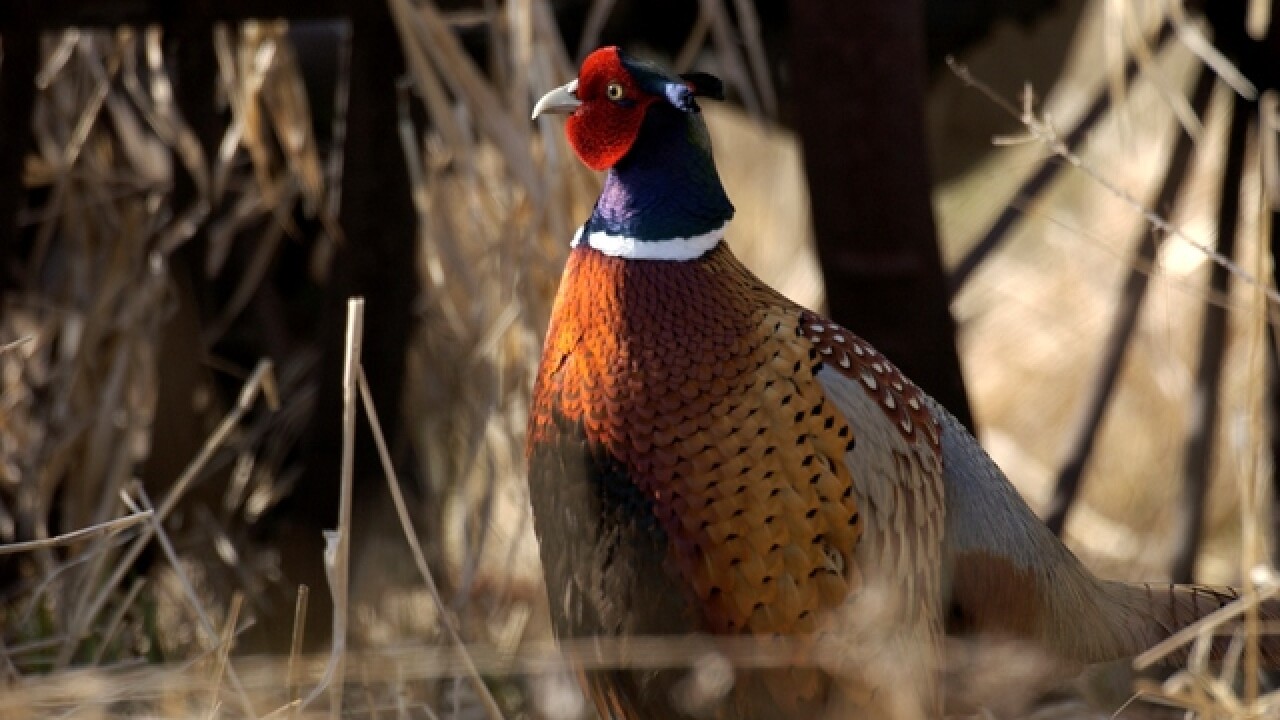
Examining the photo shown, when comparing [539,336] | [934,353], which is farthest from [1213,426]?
[539,336]

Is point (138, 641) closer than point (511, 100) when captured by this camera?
No

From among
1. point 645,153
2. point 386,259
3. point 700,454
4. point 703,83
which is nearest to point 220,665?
point 700,454

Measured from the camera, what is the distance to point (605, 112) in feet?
6.50

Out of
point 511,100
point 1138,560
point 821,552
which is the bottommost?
point 1138,560

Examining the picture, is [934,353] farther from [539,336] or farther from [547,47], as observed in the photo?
[547,47]

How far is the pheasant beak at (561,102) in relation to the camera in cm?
201

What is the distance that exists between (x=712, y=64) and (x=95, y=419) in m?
1.50

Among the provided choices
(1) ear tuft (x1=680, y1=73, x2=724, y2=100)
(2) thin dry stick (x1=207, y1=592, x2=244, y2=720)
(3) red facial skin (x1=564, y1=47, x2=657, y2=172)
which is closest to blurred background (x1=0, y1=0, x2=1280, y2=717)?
(2) thin dry stick (x1=207, y1=592, x2=244, y2=720)

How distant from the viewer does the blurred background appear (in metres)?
2.43

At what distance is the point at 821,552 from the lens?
1.96 m

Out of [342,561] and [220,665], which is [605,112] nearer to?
[342,561]

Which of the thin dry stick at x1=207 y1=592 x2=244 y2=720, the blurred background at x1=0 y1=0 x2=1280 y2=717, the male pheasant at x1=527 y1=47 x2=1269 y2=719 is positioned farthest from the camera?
the blurred background at x1=0 y1=0 x2=1280 y2=717

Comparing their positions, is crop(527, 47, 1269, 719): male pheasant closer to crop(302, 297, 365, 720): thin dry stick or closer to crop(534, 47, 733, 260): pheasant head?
crop(534, 47, 733, 260): pheasant head

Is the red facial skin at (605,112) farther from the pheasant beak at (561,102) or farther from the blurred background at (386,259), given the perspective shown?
the blurred background at (386,259)
